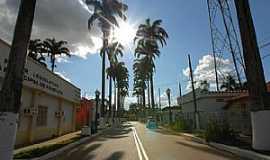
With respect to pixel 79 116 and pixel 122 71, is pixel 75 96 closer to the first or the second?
pixel 79 116

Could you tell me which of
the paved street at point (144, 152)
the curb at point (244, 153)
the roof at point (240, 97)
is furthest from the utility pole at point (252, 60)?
the roof at point (240, 97)

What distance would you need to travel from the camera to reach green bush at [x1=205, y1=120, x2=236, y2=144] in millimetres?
18645

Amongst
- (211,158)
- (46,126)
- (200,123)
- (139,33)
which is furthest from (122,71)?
(211,158)

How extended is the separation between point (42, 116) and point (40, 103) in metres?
1.41

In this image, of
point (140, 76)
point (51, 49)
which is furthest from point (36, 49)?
point (140, 76)

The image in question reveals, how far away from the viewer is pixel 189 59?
118 ft

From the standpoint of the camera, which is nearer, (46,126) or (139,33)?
(46,126)

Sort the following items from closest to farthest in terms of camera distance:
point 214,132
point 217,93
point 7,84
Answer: point 7,84, point 214,132, point 217,93

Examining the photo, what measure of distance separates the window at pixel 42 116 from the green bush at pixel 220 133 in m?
13.5

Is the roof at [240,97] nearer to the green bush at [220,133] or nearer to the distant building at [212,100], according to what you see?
the distant building at [212,100]

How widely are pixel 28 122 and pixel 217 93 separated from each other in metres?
26.7

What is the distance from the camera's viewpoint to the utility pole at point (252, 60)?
14.3 m

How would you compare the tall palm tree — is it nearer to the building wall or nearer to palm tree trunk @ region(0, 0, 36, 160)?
the building wall

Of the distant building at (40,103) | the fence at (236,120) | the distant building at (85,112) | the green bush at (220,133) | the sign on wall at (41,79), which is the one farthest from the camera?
the distant building at (85,112)
